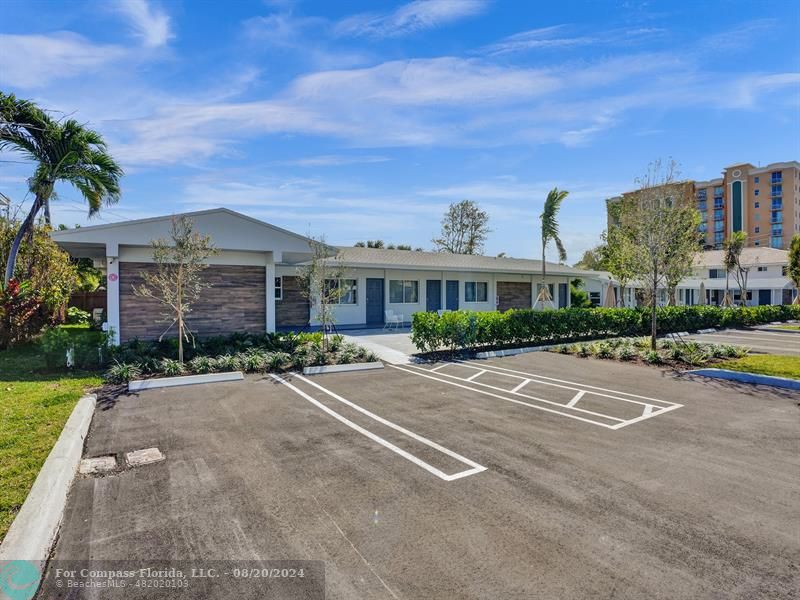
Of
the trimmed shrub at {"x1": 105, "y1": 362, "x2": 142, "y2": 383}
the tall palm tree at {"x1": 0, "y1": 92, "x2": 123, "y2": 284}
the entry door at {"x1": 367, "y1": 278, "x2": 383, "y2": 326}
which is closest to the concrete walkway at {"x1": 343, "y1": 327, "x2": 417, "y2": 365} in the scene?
the entry door at {"x1": 367, "y1": 278, "x2": 383, "y2": 326}

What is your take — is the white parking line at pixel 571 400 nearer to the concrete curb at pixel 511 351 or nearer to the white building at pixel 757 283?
the concrete curb at pixel 511 351

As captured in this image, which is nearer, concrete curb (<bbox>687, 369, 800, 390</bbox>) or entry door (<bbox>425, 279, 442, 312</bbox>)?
concrete curb (<bbox>687, 369, 800, 390</bbox>)

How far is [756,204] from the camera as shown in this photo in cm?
7688

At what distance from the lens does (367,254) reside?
21812mm

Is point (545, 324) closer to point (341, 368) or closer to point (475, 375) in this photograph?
point (475, 375)

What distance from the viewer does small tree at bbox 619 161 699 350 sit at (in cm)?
1296

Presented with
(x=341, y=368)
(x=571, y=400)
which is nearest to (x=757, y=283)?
(x=571, y=400)

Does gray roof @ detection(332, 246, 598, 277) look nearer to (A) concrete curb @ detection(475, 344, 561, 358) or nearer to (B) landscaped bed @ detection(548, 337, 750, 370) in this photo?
(A) concrete curb @ detection(475, 344, 561, 358)

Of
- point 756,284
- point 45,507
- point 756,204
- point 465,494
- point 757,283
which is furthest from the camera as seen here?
point 756,204

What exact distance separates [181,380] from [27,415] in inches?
118

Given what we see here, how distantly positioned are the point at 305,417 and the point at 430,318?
6.74 metres

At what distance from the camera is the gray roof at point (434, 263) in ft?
66.8

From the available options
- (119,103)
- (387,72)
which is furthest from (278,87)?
(119,103)

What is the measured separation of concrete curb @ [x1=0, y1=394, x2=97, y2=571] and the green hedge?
929cm
